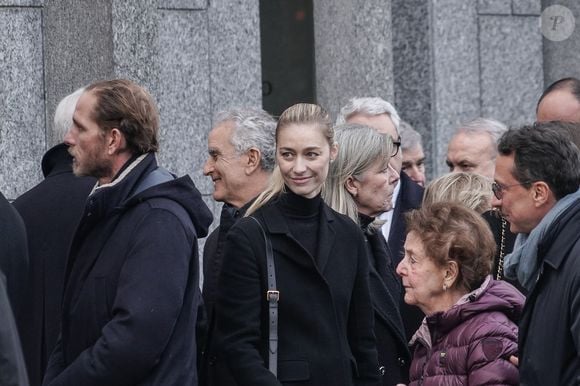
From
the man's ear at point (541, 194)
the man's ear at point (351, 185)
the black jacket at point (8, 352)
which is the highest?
the man's ear at point (541, 194)

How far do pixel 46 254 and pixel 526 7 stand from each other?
4.85 metres

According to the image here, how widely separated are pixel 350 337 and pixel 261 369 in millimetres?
528

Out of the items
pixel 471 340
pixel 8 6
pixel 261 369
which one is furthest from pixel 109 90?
pixel 8 6

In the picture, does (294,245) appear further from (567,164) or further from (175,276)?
(567,164)

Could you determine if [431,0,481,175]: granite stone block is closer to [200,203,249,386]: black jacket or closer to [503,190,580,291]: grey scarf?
[200,203,249,386]: black jacket

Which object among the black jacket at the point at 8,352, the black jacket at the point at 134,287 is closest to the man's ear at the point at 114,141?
the black jacket at the point at 134,287

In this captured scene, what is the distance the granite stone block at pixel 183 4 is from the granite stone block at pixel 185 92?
1.2 inches

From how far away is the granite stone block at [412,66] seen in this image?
920cm

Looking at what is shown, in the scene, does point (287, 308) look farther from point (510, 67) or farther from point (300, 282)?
point (510, 67)

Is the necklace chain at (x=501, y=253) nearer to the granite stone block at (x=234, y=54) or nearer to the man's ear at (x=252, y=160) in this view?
the man's ear at (x=252, y=160)

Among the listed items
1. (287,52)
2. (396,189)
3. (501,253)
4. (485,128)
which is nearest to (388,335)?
(501,253)

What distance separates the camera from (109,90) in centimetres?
518

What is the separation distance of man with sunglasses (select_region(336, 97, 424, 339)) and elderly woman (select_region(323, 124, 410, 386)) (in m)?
0.28

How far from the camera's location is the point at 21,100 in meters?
7.69
